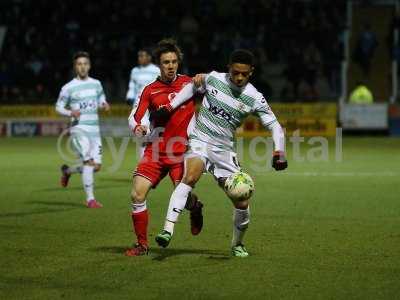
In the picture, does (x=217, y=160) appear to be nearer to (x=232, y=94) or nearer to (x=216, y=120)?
(x=216, y=120)

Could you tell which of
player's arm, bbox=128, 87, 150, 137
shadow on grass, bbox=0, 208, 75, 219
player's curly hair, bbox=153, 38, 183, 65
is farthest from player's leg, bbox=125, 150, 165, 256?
shadow on grass, bbox=0, 208, 75, 219

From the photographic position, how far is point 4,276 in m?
8.44

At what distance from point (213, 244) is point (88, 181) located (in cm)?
414

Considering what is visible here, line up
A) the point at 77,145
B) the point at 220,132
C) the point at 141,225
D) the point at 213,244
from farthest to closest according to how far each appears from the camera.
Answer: the point at 77,145 < the point at 213,244 < the point at 141,225 < the point at 220,132

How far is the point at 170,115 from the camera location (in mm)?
9977

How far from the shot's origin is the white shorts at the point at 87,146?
14.6 meters

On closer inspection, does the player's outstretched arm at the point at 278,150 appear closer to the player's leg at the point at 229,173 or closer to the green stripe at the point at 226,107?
the green stripe at the point at 226,107

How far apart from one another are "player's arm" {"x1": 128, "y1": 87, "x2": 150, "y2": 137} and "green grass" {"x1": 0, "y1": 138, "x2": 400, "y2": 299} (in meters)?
1.26

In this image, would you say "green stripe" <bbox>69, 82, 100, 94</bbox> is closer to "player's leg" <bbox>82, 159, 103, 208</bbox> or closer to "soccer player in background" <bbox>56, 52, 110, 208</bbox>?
"soccer player in background" <bbox>56, 52, 110, 208</bbox>

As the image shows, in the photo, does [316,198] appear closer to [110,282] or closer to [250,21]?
[110,282]

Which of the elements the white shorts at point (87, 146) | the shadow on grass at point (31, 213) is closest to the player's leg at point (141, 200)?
the shadow on grass at point (31, 213)

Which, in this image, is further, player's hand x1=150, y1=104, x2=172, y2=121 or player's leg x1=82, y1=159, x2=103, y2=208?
player's leg x1=82, y1=159, x2=103, y2=208

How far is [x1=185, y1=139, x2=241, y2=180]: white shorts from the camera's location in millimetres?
9383

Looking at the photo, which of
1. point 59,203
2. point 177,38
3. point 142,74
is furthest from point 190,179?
point 177,38
